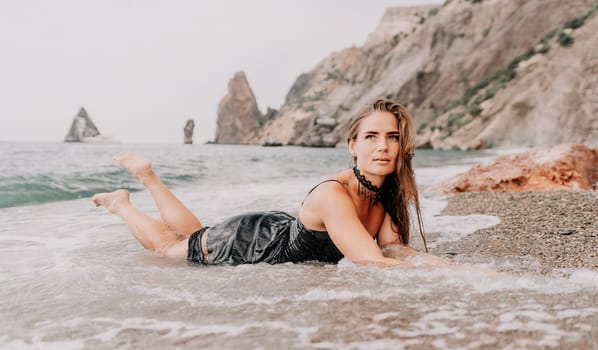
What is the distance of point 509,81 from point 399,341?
40.1 meters

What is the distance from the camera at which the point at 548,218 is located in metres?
4.50

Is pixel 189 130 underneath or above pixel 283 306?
above

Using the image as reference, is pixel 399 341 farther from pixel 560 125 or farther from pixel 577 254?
pixel 560 125

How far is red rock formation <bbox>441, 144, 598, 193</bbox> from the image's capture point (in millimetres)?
7227

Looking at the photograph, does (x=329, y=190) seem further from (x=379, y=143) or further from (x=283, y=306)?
(x=283, y=306)

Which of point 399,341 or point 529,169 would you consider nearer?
point 399,341

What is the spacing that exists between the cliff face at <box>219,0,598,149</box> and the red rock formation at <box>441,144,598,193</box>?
70.2 feet

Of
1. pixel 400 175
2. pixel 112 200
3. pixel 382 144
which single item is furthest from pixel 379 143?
pixel 112 200

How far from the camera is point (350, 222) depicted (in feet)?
9.16

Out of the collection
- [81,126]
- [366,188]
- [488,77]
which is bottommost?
[366,188]

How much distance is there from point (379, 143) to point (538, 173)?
5411mm

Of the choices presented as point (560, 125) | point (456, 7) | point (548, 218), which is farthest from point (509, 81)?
point (548, 218)

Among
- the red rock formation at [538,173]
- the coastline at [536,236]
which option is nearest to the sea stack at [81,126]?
the red rock formation at [538,173]

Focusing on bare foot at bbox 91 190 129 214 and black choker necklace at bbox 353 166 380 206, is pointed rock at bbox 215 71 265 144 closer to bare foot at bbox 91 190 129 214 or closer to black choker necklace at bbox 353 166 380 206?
bare foot at bbox 91 190 129 214
